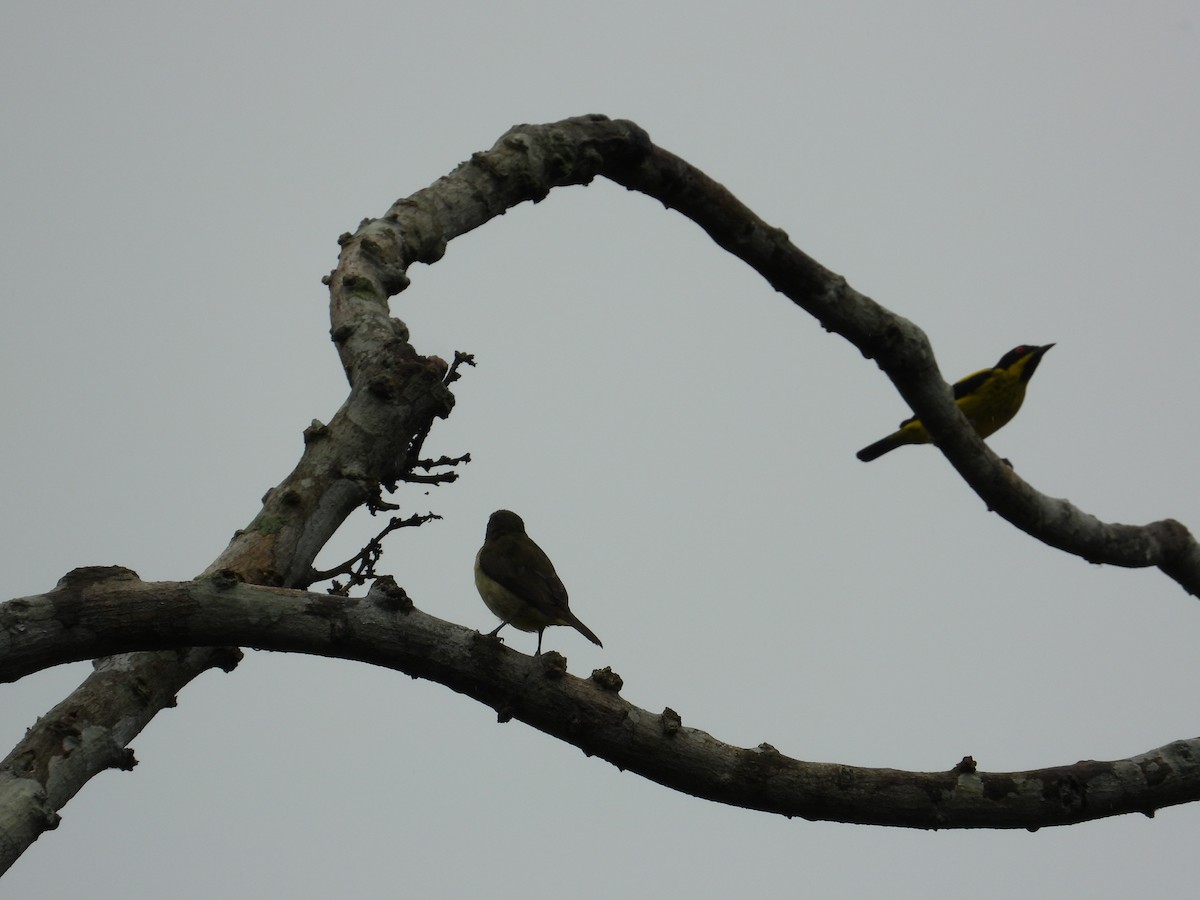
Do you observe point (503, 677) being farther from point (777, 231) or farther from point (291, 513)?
point (777, 231)

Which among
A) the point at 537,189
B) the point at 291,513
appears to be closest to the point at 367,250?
the point at 537,189

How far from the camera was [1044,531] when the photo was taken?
201 inches

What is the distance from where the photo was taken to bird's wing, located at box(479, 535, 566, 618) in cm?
569

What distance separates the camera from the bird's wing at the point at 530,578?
18.7ft

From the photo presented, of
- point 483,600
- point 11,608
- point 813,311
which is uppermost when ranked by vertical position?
point 813,311

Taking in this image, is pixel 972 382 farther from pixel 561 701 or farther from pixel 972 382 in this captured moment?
pixel 561 701

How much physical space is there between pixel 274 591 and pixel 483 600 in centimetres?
312

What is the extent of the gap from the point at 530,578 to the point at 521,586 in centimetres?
7

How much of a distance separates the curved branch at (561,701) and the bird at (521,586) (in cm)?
236

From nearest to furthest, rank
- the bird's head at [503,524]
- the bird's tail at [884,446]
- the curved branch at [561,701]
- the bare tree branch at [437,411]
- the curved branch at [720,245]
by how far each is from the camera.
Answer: the curved branch at [561,701] < the bare tree branch at [437,411] < the curved branch at [720,245] < the bird's head at [503,524] < the bird's tail at [884,446]

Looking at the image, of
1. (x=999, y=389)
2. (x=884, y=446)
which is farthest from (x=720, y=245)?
(x=884, y=446)

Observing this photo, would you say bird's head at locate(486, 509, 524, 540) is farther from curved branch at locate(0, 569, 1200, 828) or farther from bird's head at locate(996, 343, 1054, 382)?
bird's head at locate(996, 343, 1054, 382)

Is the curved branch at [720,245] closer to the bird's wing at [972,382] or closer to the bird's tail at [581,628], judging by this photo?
the bird's tail at [581,628]

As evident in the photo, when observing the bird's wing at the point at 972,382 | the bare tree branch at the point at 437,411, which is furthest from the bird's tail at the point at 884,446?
the bare tree branch at the point at 437,411
